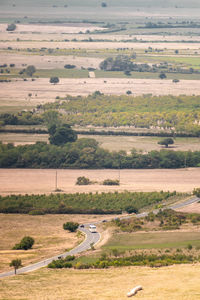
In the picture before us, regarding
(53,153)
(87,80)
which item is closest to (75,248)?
(53,153)

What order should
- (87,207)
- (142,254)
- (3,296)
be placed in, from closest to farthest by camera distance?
(3,296) → (142,254) → (87,207)

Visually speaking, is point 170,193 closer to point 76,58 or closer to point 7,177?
point 7,177

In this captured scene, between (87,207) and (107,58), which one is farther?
(107,58)

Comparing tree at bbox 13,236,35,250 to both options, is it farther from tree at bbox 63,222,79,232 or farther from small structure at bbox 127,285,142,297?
small structure at bbox 127,285,142,297

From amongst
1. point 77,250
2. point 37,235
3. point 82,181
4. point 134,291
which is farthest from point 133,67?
point 134,291

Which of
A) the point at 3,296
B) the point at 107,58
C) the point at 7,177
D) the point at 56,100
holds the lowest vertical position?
the point at 3,296

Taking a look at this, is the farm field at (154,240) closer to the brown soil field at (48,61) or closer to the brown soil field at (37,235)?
the brown soil field at (37,235)

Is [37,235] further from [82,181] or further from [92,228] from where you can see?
[82,181]
